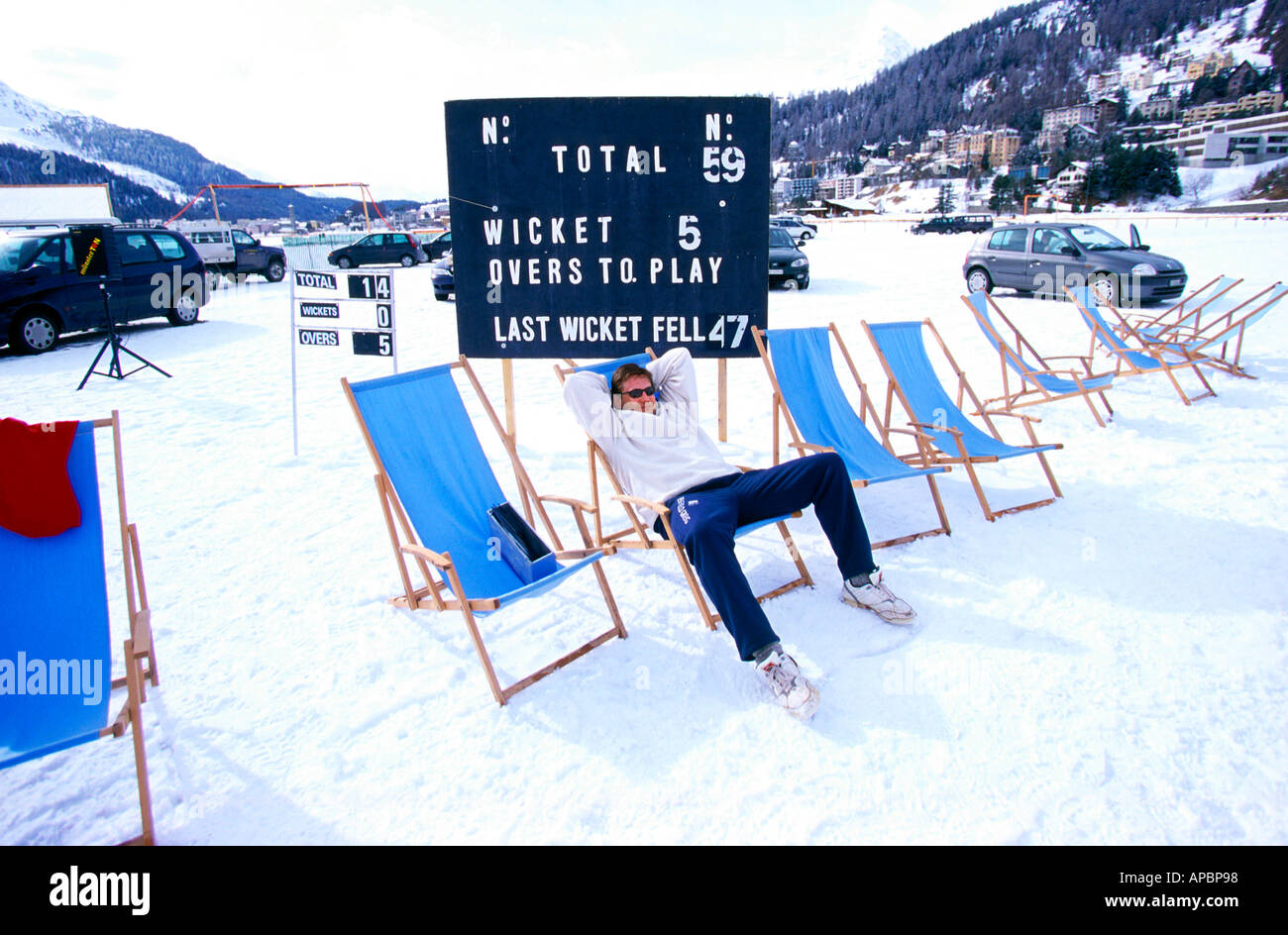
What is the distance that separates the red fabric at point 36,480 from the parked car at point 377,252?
20.4m

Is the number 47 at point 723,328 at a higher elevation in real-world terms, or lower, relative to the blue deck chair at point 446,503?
higher

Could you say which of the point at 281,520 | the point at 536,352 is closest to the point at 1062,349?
the point at 536,352

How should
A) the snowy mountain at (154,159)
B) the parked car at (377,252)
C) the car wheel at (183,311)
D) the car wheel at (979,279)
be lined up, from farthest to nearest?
the snowy mountain at (154,159) → the parked car at (377,252) → the car wheel at (979,279) → the car wheel at (183,311)

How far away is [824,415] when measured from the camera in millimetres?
4227

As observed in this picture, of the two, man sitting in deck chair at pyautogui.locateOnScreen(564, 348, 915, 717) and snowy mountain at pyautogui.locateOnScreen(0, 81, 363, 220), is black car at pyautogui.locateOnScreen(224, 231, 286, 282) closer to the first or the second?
man sitting in deck chair at pyautogui.locateOnScreen(564, 348, 915, 717)

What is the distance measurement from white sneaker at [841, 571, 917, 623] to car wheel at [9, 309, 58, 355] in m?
10.4

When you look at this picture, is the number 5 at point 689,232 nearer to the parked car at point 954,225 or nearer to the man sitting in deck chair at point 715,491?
the man sitting in deck chair at point 715,491

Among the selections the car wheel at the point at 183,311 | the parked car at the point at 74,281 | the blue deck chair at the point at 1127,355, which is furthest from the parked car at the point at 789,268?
the parked car at the point at 74,281

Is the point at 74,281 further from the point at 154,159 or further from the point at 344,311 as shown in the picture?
the point at 154,159

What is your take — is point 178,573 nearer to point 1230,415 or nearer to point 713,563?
point 713,563

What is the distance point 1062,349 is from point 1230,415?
2.40 meters

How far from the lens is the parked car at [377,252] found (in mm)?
21219

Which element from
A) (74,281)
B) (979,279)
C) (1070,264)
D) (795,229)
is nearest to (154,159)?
(795,229)

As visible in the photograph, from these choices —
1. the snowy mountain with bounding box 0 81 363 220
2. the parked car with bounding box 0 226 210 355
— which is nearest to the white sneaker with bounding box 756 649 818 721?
the parked car with bounding box 0 226 210 355
